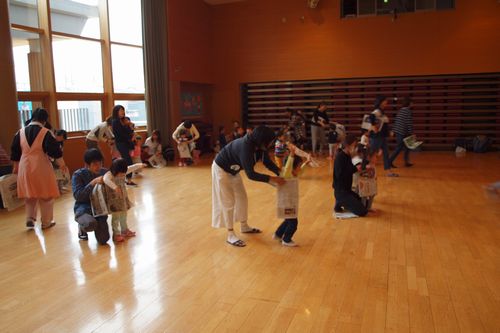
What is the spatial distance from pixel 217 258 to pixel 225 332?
1359 millimetres

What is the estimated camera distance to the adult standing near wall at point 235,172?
3967 millimetres

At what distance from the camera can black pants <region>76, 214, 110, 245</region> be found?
443cm

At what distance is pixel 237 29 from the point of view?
43.6 feet

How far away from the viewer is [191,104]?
12891 millimetres

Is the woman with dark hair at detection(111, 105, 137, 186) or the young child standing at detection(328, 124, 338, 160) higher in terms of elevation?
the woman with dark hair at detection(111, 105, 137, 186)

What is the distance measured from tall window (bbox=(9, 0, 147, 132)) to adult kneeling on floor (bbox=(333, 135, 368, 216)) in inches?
236

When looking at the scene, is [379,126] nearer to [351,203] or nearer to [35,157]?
[351,203]

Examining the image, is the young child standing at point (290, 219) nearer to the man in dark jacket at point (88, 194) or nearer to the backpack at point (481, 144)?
the man in dark jacket at point (88, 194)

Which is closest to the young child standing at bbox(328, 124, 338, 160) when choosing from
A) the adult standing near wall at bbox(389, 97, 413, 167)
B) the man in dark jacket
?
the adult standing near wall at bbox(389, 97, 413, 167)

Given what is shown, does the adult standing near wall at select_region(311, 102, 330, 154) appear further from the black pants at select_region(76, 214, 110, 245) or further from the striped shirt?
the black pants at select_region(76, 214, 110, 245)

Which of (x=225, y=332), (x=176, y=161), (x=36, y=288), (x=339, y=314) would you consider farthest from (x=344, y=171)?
(x=176, y=161)

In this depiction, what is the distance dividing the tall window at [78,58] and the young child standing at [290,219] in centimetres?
592

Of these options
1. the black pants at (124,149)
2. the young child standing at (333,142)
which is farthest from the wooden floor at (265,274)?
the young child standing at (333,142)

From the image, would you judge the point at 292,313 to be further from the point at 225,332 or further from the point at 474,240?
the point at 474,240
